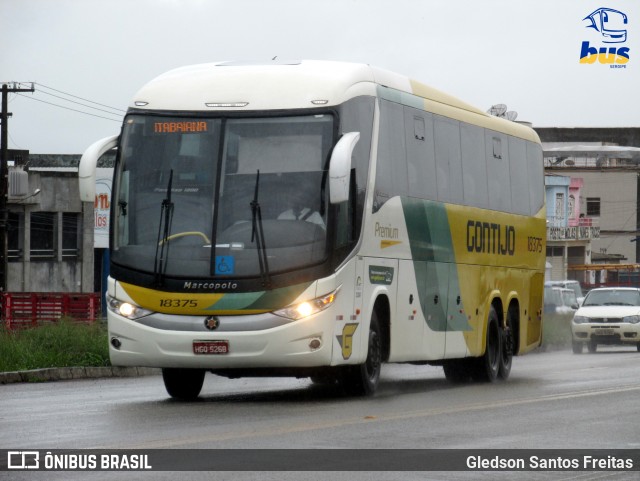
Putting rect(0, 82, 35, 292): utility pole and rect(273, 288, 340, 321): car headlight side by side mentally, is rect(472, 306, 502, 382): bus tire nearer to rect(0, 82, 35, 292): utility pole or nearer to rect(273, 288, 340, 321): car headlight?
rect(273, 288, 340, 321): car headlight

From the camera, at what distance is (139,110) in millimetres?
16453

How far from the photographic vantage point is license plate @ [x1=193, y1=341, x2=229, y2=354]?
15.5 metres

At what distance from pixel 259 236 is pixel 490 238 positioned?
6952mm

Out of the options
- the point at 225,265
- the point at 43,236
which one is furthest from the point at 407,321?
the point at 43,236

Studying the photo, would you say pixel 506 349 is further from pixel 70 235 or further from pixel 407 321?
pixel 70 235

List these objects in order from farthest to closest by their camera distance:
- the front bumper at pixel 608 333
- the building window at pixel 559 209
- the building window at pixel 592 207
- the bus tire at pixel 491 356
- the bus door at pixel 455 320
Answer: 1. the building window at pixel 592 207
2. the building window at pixel 559 209
3. the front bumper at pixel 608 333
4. the bus tire at pixel 491 356
5. the bus door at pixel 455 320

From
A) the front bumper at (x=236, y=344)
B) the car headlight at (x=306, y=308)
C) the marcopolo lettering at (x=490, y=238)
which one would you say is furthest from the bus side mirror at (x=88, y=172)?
the marcopolo lettering at (x=490, y=238)

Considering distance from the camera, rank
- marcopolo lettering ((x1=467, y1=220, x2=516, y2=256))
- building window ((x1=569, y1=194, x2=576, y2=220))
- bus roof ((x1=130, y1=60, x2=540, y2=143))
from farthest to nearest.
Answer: building window ((x1=569, y1=194, x2=576, y2=220))
marcopolo lettering ((x1=467, y1=220, x2=516, y2=256))
bus roof ((x1=130, y1=60, x2=540, y2=143))

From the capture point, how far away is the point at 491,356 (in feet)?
71.7

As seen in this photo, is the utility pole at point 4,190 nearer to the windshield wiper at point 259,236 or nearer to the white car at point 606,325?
the white car at point 606,325

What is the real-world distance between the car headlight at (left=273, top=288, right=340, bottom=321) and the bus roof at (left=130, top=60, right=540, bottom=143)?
2127 mm

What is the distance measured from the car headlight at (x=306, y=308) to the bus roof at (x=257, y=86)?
2.13 meters

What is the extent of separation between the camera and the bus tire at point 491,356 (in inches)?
847

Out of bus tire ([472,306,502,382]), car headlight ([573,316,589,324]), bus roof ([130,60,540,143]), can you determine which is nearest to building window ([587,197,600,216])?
car headlight ([573,316,589,324])
